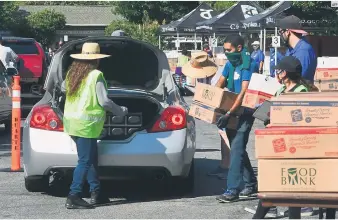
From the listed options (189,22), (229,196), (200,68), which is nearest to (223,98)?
(229,196)

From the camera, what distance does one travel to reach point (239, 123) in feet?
26.2

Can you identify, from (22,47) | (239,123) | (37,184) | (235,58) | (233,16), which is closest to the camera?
(239,123)

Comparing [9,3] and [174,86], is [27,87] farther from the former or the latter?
[9,3]

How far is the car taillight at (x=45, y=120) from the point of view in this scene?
779 centimetres

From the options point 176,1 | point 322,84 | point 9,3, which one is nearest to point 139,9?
point 176,1

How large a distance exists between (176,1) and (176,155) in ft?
158

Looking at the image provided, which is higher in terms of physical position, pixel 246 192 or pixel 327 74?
pixel 327 74

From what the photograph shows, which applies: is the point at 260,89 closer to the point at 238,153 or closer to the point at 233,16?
the point at 238,153

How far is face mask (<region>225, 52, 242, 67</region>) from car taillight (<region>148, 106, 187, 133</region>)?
0.76 metres

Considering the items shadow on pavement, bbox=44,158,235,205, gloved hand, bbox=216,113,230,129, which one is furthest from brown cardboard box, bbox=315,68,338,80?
gloved hand, bbox=216,113,230,129

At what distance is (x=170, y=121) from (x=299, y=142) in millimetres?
2791

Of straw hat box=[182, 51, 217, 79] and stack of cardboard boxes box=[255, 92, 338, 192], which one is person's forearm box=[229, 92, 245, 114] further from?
stack of cardboard boxes box=[255, 92, 338, 192]

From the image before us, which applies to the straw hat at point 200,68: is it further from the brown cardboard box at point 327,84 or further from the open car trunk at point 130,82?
the brown cardboard box at point 327,84

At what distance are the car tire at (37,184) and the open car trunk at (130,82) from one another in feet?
2.73
